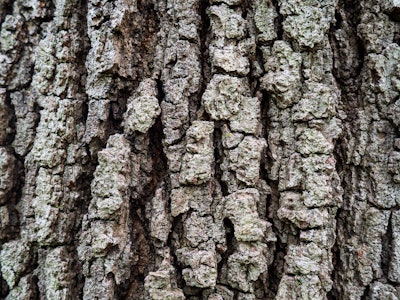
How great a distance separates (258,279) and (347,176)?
38 centimetres

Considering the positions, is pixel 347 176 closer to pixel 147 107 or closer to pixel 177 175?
pixel 177 175

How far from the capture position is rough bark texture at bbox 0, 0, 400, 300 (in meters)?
0.94

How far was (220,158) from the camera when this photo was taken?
97 cm

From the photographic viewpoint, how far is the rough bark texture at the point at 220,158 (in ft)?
3.08

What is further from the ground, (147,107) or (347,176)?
(147,107)

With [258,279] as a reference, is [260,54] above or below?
above

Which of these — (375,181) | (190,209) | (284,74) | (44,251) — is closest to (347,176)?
(375,181)

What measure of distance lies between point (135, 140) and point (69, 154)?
0.21 metres

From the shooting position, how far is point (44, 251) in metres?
1.04

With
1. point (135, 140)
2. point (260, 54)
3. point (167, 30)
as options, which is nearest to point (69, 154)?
point (135, 140)

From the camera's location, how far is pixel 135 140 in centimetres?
100

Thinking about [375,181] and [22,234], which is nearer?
[375,181]

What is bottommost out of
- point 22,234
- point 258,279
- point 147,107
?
point 258,279

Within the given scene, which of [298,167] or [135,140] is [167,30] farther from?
[298,167]
